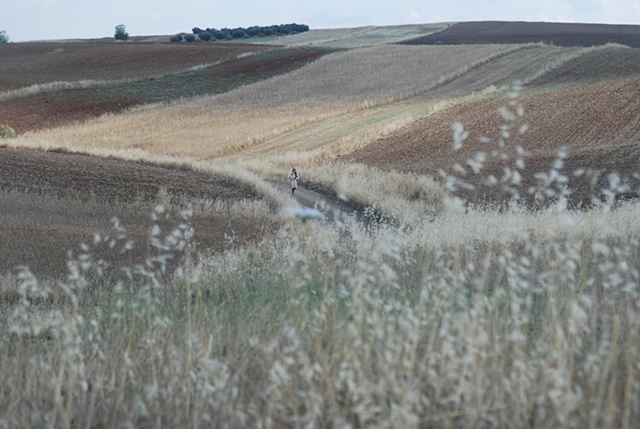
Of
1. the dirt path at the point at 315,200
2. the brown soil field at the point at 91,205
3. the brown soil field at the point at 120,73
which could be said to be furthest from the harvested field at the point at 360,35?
the brown soil field at the point at 91,205

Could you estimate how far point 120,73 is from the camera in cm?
7169

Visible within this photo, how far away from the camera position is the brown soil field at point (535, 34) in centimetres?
8738

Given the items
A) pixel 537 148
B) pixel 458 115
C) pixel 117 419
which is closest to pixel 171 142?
pixel 458 115

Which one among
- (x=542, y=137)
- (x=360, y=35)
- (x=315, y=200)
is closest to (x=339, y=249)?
(x=315, y=200)

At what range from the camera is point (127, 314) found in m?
6.80

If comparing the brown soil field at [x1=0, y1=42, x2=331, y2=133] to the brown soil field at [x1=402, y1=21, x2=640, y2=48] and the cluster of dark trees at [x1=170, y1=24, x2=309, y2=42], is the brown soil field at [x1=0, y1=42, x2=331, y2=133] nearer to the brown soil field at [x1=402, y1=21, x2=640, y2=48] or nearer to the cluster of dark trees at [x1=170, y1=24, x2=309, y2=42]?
the brown soil field at [x1=402, y1=21, x2=640, y2=48]

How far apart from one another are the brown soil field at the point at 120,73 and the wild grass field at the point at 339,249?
37.7 inches

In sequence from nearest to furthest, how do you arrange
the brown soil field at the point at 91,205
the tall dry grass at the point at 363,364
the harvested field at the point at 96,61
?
the tall dry grass at the point at 363,364
the brown soil field at the point at 91,205
the harvested field at the point at 96,61

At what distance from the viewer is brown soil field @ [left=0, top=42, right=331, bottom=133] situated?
183ft

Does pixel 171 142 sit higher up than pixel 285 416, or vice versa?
pixel 285 416

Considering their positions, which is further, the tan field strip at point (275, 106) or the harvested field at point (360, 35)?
the harvested field at point (360, 35)

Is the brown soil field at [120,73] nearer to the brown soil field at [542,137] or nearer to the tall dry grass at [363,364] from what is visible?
the brown soil field at [542,137]

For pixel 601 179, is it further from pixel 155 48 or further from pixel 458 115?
pixel 155 48

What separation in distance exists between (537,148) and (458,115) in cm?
1013
